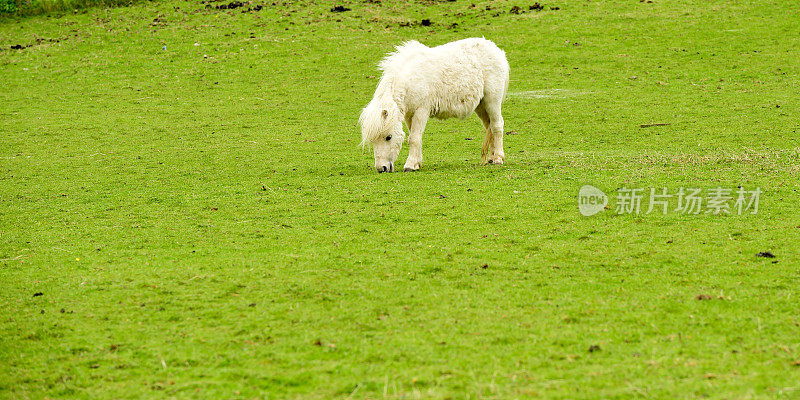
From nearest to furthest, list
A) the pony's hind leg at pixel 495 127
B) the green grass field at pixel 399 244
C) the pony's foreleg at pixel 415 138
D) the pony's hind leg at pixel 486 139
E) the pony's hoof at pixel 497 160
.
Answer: the green grass field at pixel 399 244, the pony's foreleg at pixel 415 138, the pony's hoof at pixel 497 160, the pony's hind leg at pixel 495 127, the pony's hind leg at pixel 486 139

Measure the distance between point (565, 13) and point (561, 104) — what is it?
8.24m

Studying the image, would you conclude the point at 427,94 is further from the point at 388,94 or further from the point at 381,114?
the point at 381,114

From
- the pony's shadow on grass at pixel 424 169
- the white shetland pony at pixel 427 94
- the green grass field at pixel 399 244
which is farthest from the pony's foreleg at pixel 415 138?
the green grass field at pixel 399 244

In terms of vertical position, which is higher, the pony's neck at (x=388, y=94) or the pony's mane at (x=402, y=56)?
Result: the pony's mane at (x=402, y=56)

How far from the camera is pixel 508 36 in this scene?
21.7m

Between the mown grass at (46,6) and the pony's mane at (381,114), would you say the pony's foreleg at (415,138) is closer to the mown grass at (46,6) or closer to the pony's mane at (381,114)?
the pony's mane at (381,114)

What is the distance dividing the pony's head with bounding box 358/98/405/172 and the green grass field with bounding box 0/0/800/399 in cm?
50

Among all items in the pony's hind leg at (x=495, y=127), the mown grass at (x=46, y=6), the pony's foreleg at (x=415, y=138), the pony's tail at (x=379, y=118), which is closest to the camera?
the pony's tail at (x=379, y=118)

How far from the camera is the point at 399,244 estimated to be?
22.6 ft

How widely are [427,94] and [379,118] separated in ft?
3.08

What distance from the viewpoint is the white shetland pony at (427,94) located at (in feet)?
33.5

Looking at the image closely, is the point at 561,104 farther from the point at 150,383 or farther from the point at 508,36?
the point at 150,383

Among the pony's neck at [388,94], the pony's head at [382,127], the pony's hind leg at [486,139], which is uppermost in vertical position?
the pony's neck at [388,94]

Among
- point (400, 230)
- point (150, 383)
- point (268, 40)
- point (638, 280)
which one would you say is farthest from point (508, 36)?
point (150, 383)
